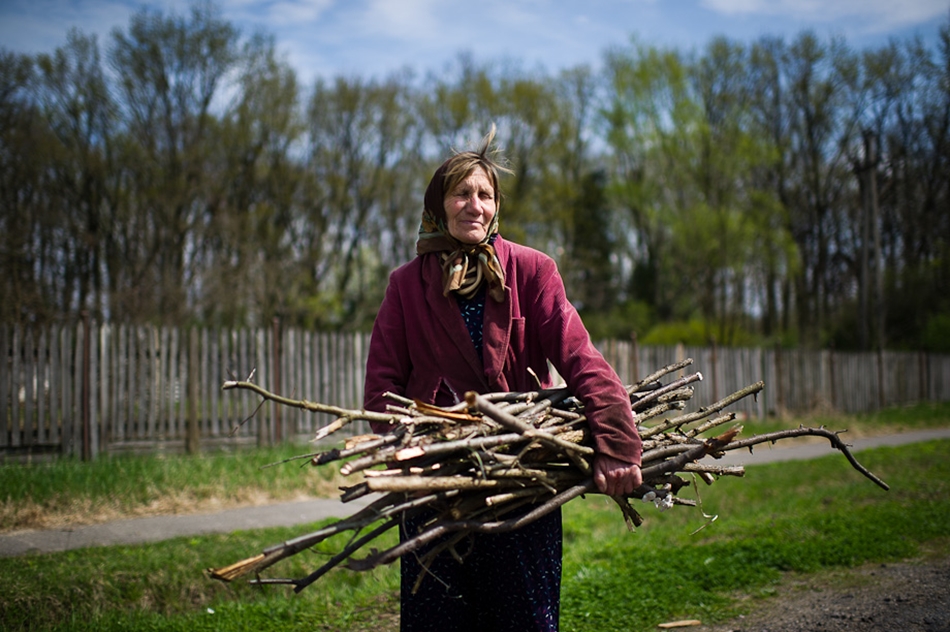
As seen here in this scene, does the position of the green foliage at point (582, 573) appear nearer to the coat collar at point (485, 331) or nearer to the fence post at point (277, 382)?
the coat collar at point (485, 331)

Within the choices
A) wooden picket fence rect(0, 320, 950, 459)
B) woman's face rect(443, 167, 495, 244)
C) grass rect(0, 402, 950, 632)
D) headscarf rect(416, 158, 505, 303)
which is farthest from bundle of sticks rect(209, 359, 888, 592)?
wooden picket fence rect(0, 320, 950, 459)

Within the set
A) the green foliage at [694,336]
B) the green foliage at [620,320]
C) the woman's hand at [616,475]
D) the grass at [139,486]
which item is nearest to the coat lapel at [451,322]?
the woman's hand at [616,475]

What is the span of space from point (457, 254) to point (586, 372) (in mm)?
575

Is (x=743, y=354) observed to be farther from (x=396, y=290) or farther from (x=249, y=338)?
(x=396, y=290)

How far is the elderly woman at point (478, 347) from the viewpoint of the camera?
8.03ft

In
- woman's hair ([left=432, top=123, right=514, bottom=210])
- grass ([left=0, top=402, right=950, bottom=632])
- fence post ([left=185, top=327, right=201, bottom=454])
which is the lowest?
grass ([left=0, top=402, right=950, bottom=632])

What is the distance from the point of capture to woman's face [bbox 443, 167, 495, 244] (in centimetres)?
249

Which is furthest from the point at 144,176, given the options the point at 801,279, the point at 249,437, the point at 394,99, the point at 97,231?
the point at 801,279

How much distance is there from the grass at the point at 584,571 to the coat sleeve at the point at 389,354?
6.91 feet

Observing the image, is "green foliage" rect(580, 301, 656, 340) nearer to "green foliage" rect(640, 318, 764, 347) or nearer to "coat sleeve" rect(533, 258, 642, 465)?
"green foliage" rect(640, 318, 764, 347)

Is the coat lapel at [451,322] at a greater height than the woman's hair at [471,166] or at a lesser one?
lesser

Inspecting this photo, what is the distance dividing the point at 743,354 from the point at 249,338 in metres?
11.2

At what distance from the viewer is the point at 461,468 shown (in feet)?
7.46

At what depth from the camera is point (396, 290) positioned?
103 inches
